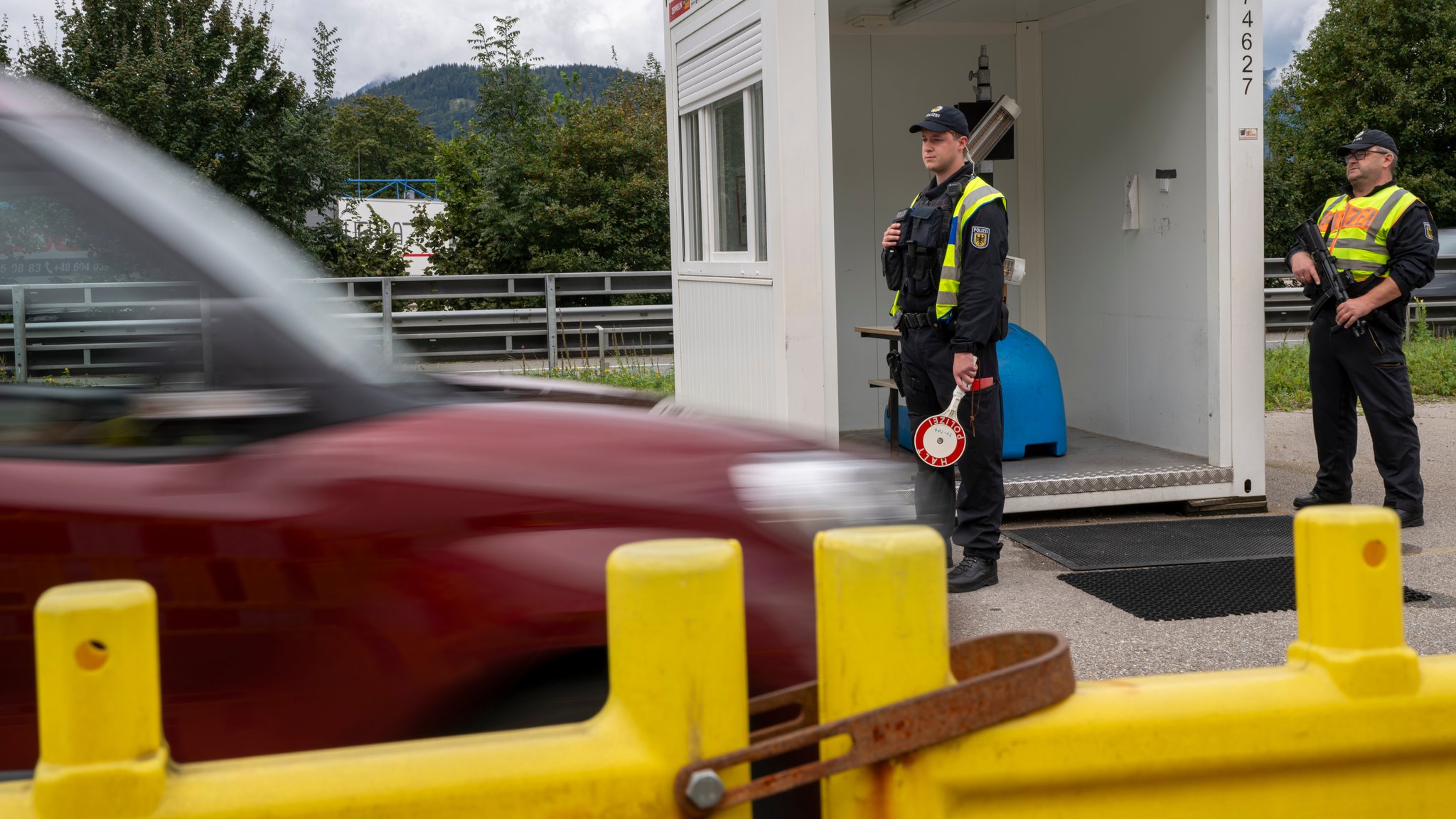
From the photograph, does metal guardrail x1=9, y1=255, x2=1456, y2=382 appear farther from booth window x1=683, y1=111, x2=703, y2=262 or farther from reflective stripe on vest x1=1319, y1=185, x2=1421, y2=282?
reflective stripe on vest x1=1319, y1=185, x2=1421, y2=282

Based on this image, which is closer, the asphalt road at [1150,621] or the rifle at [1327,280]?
the asphalt road at [1150,621]

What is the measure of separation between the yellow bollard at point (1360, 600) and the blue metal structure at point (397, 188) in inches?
1070

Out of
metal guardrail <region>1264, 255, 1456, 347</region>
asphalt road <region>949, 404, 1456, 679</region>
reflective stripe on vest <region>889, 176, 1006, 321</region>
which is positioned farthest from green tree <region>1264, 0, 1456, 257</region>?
reflective stripe on vest <region>889, 176, 1006, 321</region>

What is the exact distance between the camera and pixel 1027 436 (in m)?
Result: 8.19

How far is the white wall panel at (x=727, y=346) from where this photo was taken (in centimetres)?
744

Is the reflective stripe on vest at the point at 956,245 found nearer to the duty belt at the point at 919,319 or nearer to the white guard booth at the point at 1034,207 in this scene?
the duty belt at the point at 919,319

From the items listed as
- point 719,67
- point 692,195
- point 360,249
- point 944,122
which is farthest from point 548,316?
point 944,122

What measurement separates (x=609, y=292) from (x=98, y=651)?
20.3m

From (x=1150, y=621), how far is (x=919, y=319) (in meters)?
1.66

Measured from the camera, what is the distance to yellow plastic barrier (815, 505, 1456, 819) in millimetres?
2090

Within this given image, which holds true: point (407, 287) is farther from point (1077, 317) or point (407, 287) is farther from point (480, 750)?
point (480, 750)

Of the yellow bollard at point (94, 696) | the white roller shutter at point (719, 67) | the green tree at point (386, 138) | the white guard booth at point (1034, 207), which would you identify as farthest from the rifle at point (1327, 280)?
the green tree at point (386, 138)

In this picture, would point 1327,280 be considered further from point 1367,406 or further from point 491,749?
point 491,749

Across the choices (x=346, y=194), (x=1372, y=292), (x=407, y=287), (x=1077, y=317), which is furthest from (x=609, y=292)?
(x=1372, y=292)
